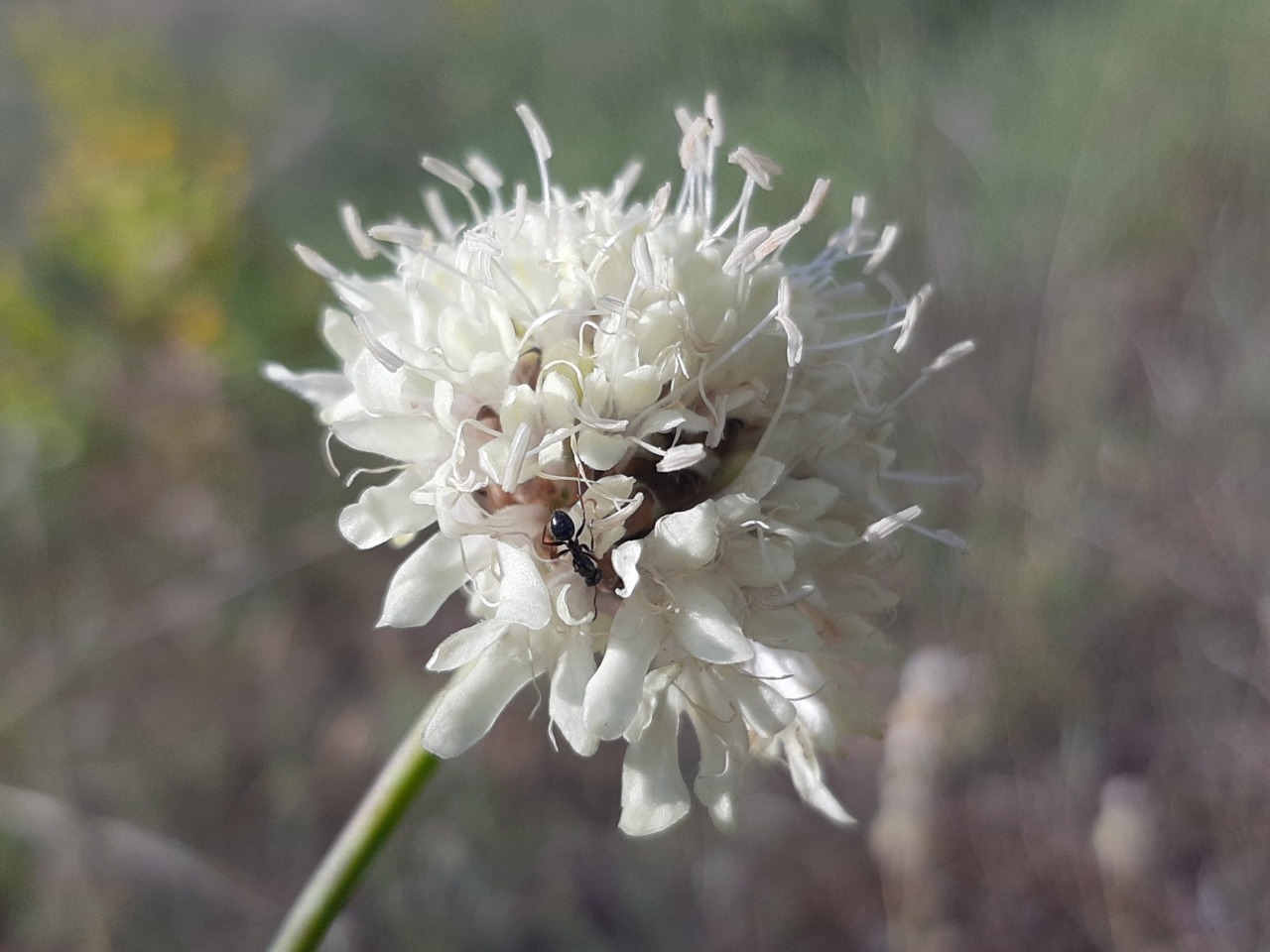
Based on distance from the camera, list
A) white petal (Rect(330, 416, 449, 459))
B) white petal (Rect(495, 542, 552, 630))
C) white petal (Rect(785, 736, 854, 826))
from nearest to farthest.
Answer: white petal (Rect(495, 542, 552, 630))
white petal (Rect(330, 416, 449, 459))
white petal (Rect(785, 736, 854, 826))

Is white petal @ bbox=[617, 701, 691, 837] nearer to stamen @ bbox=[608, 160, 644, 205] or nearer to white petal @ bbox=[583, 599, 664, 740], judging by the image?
white petal @ bbox=[583, 599, 664, 740]

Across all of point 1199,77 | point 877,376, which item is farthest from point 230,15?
point 877,376

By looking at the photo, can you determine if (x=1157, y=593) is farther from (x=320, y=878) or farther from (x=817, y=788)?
(x=320, y=878)

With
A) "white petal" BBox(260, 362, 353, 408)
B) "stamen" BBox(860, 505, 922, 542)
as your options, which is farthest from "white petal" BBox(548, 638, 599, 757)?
"white petal" BBox(260, 362, 353, 408)

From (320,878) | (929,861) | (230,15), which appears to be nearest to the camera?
(320,878)

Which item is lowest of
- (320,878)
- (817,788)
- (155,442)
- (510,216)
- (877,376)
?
(155,442)

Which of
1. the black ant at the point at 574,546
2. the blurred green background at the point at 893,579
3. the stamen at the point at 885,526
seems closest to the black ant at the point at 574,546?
the black ant at the point at 574,546
